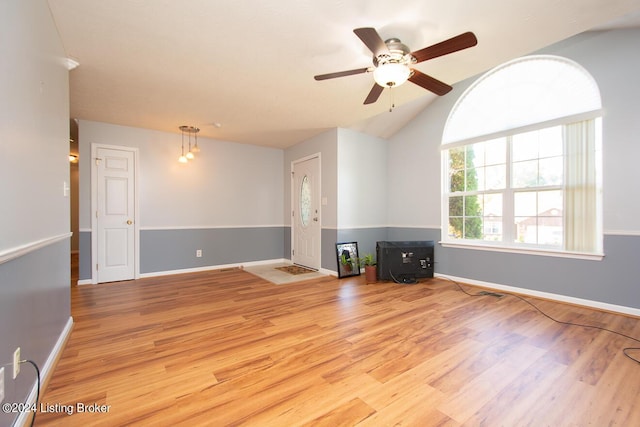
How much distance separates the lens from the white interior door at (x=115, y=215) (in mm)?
4078

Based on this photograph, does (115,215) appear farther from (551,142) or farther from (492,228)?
(551,142)

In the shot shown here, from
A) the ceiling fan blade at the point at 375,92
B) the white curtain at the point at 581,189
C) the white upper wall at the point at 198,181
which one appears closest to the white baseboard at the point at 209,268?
the white upper wall at the point at 198,181

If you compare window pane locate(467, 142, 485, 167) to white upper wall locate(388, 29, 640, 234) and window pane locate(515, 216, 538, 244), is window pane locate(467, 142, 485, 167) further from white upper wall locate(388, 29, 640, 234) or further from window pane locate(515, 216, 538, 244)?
white upper wall locate(388, 29, 640, 234)

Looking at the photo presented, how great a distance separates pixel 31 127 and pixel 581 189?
4806 millimetres

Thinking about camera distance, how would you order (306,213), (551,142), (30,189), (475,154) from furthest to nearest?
(306,213)
(475,154)
(551,142)
(30,189)

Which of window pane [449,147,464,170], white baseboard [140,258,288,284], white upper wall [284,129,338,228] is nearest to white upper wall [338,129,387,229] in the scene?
white upper wall [284,129,338,228]

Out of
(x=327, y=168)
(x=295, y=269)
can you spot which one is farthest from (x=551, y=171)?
(x=295, y=269)

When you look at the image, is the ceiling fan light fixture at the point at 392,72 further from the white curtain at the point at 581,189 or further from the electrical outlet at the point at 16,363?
the electrical outlet at the point at 16,363

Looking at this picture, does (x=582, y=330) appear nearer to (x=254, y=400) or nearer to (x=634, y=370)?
(x=634, y=370)

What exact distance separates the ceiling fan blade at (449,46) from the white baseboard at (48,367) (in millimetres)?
3089

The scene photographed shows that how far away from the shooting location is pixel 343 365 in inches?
72.2

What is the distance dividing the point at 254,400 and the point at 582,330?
2.80m

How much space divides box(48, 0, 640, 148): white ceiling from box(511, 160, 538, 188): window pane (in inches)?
58.3

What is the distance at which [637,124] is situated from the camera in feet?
8.82
